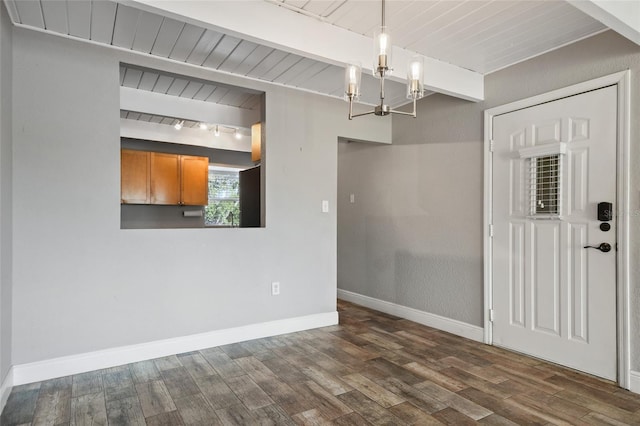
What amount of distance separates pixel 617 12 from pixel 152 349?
372 cm

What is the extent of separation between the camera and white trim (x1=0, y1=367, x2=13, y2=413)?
7.19 ft

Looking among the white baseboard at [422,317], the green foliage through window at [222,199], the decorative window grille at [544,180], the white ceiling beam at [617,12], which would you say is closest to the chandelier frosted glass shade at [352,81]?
the white ceiling beam at [617,12]

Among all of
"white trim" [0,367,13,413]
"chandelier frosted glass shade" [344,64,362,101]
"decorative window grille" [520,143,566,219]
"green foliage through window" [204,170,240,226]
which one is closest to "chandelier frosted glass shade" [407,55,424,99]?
"chandelier frosted glass shade" [344,64,362,101]

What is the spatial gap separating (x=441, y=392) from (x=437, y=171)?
7.22 feet

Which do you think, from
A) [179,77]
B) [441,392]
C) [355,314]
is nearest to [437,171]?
[355,314]

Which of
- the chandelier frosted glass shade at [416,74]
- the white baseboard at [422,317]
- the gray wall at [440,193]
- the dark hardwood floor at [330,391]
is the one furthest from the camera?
the white baseboard at [422,317]

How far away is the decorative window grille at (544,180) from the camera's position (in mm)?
2855

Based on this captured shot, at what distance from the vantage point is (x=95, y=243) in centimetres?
279

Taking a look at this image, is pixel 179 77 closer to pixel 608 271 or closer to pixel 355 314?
pixel 355 314

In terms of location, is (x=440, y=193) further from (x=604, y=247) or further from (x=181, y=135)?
(x=181, y=135)

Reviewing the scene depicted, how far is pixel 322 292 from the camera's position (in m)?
3.92

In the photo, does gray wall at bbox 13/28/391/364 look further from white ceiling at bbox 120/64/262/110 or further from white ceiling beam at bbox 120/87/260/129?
white ceiling beam at bbox 120/87/260/129

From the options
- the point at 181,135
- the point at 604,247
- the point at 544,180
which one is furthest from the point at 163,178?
the point at 604,247

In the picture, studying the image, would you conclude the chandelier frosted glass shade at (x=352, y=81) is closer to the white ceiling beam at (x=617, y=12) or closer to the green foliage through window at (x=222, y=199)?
the white ceiling beam at (x=617, y=12)
